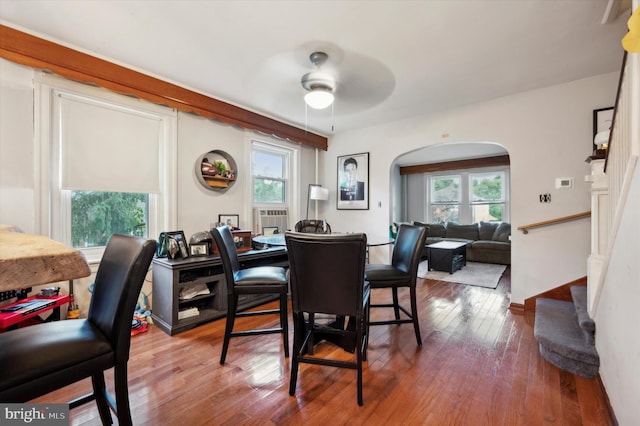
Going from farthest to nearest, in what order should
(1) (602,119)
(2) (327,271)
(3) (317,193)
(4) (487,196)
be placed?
(4) (487,196) → (3) (317,193) → (1) (602,119) → (2) (327,271)

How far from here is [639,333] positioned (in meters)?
1.14

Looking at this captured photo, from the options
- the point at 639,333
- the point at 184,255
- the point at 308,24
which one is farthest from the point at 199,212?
the point at 639,333

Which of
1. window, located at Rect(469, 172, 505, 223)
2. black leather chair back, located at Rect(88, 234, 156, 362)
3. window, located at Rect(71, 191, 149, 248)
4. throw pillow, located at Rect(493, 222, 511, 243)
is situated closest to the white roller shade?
window, located at Rect(71, 191, 149, 248)

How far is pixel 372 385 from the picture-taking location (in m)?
1.69

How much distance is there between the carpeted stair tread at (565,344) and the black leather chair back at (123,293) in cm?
261

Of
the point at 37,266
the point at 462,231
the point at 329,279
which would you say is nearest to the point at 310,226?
the point at 329,279

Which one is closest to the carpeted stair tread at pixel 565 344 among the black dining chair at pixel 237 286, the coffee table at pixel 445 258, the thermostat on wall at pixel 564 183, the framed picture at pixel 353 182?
the thermostat on wall at pixel 564 183

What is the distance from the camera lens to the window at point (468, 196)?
6.66 m

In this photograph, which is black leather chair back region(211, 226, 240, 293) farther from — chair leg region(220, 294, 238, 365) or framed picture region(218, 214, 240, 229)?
framed picture region(218, 214, 240, 229)

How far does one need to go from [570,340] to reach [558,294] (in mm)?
1221

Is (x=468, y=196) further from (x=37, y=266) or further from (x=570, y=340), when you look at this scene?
(x=37, y=266)

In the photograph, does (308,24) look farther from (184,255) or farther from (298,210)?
(298,210)

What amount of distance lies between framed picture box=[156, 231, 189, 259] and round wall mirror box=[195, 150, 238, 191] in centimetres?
84

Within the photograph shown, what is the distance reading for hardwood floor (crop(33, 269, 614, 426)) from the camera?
1.44m
